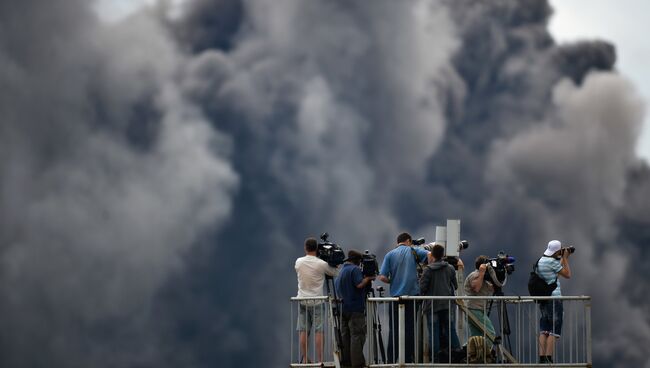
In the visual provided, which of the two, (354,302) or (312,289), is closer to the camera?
(354,302)

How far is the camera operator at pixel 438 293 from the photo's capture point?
94.7 ft

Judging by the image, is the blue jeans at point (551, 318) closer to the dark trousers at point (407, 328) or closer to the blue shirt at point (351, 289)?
the dark trousers at point (407, 328)

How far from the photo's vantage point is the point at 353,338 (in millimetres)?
29547

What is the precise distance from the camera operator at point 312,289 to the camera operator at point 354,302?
874 mm

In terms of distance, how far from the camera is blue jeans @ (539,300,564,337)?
2966cm

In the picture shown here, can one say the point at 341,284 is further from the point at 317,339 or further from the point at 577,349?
the point at 577,349

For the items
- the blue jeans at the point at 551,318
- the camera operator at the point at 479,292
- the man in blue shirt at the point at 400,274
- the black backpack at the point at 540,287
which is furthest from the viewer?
the black backpack at the point at 540,287

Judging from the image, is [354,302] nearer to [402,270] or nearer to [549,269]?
[402,270]

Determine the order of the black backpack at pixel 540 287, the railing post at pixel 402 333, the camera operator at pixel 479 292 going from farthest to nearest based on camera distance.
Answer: the black backpack at pixel 540 287
the camera operator at pixel 479 292
the railing post at pixel 402 333

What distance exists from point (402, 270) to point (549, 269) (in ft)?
9.53

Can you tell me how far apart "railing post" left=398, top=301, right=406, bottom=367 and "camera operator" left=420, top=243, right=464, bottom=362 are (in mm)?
414

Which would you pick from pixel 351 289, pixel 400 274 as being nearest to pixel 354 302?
pixel 351 289

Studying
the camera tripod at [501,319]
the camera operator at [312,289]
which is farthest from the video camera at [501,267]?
the camera operator at [312,289]

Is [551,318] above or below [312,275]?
below
